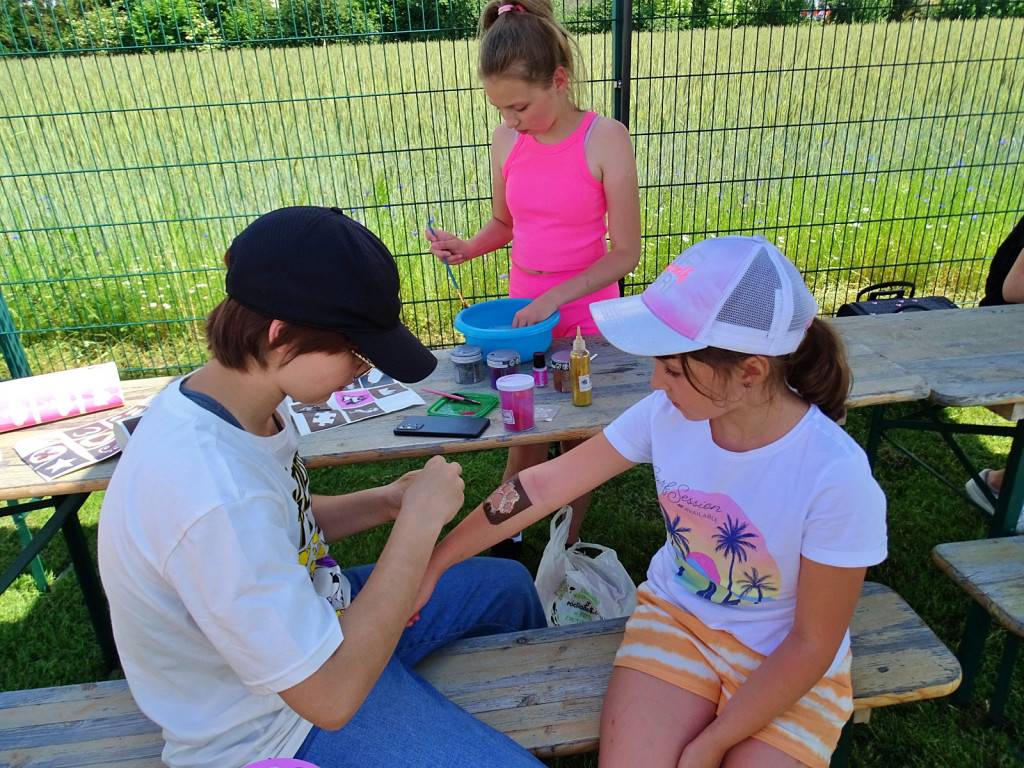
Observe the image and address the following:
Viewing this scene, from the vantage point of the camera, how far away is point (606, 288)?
303cm

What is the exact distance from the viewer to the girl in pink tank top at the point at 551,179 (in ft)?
8.49

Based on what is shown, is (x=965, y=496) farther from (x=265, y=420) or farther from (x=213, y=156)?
(x=213, y=156)

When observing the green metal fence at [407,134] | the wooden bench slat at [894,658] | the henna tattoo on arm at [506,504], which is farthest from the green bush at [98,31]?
the wooden bench slat at [894,658]

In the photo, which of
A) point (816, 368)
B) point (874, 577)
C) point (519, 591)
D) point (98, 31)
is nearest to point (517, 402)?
point (519, 591)

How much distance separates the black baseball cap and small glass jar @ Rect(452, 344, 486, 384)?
1204mm

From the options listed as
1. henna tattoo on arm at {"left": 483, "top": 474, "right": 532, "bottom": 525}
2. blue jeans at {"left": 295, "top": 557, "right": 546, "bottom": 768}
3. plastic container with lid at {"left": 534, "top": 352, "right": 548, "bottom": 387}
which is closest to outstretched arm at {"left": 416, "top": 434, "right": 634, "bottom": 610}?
henna tattoo on arm at {"left": 483, "top": 474, "right": 532, "bottom": 525}

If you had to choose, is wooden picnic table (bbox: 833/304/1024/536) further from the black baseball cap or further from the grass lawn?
the black baseball cap

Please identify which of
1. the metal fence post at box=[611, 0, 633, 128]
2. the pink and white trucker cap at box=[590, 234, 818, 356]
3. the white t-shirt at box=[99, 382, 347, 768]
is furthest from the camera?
the metal fence post at box=[611, 0, 633, 128]

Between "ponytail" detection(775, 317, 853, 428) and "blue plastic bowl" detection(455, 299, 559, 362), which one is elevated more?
"ponytail" detection(775, 317, 853, 428)

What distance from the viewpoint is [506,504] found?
6.27ft

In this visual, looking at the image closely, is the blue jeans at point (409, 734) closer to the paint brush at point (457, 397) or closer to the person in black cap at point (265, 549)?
the person in black cap at point (265, 549)

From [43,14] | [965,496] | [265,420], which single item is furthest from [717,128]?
[43,14]

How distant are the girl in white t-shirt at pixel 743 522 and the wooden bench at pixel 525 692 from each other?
14cm

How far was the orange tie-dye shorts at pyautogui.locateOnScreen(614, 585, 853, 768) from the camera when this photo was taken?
1525 millimetres
